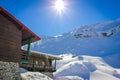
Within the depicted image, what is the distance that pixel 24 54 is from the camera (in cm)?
1988

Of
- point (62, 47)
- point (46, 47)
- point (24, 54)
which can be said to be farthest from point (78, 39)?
point (24, 54)

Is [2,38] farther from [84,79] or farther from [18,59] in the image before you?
A: [84,79]

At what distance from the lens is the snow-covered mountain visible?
8953 centimetres

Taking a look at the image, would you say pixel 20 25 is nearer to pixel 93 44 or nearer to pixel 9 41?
pixel 9 41

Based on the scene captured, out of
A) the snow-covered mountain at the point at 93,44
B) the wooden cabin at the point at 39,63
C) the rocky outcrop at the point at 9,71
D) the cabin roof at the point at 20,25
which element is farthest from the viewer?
the snow-covered mountain at the point at 93,44

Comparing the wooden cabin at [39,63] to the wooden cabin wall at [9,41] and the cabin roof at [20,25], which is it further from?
the wooden cabin wall at [9,41]

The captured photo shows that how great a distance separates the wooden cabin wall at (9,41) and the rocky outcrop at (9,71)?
0.41m

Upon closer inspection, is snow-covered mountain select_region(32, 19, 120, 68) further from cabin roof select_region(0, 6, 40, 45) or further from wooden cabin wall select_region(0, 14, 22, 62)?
wooden cabin wall select_region(0, 14, 22, 62)

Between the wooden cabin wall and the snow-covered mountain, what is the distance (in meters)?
63.3

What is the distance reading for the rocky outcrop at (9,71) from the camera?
14.0m

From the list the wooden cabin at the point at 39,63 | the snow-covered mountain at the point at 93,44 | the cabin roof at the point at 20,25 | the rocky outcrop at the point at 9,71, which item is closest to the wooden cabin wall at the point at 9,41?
the cabin roof at the point at 20,25

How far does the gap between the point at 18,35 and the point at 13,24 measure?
1.07m

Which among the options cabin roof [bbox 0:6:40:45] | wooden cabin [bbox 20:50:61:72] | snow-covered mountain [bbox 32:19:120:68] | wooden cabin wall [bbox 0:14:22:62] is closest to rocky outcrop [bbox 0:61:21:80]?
wooden cabin wall [bbox 0:14:22:62]

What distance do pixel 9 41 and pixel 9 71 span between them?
7.59 ft
